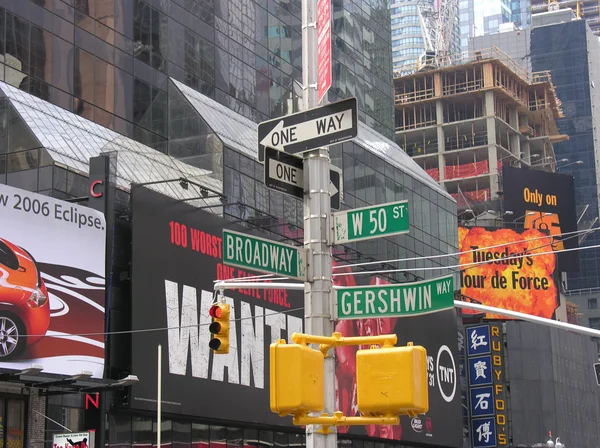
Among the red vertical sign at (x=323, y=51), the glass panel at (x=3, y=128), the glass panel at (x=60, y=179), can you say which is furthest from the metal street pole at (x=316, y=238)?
the glass panel at (x=3, y=128)

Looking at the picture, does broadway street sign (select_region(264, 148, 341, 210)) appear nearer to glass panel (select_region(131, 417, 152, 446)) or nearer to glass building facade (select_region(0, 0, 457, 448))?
glass building facade (select_region(0, 0, 457, 448))

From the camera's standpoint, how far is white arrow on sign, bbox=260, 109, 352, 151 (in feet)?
38.3

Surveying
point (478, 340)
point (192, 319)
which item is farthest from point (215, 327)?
point (478, 340)

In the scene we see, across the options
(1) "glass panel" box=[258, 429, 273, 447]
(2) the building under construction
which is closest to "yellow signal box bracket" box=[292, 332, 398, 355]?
(1) "glass panel" box=[258, 429, 273, 447]

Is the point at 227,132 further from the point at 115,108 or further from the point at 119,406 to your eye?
the point at 119,406

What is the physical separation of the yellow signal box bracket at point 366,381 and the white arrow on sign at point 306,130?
8.42ft

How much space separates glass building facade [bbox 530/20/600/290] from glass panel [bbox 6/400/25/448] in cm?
13161

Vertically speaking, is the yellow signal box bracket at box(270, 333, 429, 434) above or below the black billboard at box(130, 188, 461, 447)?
below

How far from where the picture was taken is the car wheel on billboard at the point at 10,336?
1169 inches

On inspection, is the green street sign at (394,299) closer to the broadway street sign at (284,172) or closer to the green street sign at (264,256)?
the green street sign at (264,256)

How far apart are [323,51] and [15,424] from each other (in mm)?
22401

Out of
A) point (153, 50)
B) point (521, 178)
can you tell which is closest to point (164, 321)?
point (153, 50)

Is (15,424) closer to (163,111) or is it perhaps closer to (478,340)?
(163,111)

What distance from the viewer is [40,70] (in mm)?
38312
